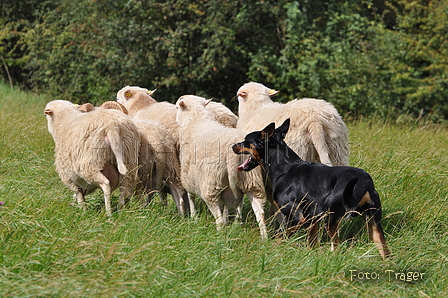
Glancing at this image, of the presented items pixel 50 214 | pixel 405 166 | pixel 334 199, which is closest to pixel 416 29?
pixel 405 166

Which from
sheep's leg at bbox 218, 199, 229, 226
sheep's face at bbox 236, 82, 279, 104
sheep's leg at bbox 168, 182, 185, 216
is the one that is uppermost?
sheep's face at bbox 236, 82, 279, 104

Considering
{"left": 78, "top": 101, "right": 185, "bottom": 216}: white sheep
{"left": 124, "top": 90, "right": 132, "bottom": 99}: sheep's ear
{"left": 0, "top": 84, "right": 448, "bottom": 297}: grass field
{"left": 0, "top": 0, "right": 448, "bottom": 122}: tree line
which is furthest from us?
{"left": 0, "top": 0, "right": 448, "bottom": 122}: tree line

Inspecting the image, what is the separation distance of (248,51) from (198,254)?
9.95 m

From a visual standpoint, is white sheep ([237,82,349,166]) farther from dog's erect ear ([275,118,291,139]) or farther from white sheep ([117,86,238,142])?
white sheep ([117,86,238,142])

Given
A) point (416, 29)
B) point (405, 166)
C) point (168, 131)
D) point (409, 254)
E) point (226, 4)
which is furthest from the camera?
point (416, 29)

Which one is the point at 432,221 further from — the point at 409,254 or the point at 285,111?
the point at 285,111

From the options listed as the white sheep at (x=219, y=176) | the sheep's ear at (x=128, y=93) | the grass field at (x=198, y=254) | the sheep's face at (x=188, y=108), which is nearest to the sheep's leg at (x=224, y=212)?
the white sheep at (x=219, y=176)

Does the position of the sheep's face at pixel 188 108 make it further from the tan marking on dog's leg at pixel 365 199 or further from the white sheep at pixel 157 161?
the tan marking on dog's leg at pixel 365 199

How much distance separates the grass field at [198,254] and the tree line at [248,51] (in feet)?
23.4

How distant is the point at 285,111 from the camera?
5.64 meters

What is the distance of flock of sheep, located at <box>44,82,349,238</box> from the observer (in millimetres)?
5047

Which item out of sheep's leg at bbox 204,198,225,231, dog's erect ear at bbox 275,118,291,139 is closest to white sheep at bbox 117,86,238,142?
sheep's leg at bbox 204,198,225,231

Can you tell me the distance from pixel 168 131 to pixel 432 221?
284cm

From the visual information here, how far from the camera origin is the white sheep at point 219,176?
16.3ft
